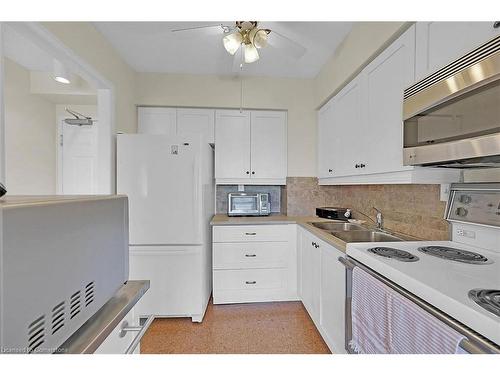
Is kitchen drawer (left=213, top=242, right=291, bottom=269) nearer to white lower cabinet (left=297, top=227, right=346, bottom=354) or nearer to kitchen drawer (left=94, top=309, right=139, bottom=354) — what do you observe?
white lower cabinet (left=297, top=227, right=346, bottom=354)

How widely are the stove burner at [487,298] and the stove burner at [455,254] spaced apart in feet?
1.05

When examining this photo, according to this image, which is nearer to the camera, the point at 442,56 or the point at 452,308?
the point at 452,308

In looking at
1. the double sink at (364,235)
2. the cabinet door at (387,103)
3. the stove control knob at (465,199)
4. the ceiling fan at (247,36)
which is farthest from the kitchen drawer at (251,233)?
the ceiling fan at (247,36)

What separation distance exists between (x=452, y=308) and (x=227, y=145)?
2.38 metres

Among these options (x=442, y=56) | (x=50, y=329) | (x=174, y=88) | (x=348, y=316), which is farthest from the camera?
(x=174, y=88)

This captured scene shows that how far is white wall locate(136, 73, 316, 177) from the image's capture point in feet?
8.73

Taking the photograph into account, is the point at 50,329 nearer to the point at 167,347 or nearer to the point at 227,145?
the point at 167,347

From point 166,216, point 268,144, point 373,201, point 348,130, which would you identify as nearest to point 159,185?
point 166,216

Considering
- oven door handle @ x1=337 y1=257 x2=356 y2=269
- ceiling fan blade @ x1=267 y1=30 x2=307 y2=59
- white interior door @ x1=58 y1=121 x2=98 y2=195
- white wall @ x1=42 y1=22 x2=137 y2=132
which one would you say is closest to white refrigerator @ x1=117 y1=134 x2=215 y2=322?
white wall @ x1=42 y1=22 x2=137 y2=132

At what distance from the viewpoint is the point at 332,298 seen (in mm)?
1590

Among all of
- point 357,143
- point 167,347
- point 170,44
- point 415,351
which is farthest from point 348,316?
point 170,44

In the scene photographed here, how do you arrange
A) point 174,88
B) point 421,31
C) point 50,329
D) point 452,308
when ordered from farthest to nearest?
point 174,88 → point 421,31 → point 452,308 → point 50,329

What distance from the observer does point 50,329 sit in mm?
495

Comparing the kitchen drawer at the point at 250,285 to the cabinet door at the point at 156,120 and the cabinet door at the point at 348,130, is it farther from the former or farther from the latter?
the cabinet door at the point at 156,120
